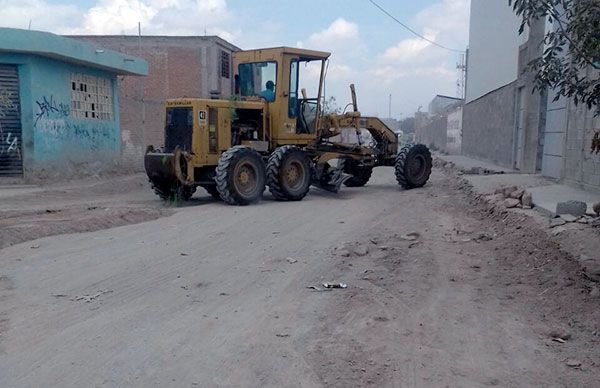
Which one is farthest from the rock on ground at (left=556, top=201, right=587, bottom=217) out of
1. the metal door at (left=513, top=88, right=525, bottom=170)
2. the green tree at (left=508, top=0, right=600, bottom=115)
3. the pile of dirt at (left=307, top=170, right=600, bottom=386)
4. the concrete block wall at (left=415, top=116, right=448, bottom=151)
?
the concrete block wall at (left=415, top=116, right=448, bottom=151)

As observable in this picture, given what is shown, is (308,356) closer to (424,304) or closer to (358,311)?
(358,311)

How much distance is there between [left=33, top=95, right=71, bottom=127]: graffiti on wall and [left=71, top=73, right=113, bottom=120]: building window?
1.86ft

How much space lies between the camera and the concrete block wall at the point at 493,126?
22578mm

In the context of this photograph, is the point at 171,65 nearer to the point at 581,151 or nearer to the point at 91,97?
the point at 91,97

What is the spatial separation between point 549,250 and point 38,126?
13.9m

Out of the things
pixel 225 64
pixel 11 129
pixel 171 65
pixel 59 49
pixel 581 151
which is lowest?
pixel 581 151

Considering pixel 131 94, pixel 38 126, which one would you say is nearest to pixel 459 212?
pixel 38 126

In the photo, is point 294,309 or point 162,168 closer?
point 294,309

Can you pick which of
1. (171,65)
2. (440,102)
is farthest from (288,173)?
(440,102)

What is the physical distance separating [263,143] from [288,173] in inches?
37.9

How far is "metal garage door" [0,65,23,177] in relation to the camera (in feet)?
52.9

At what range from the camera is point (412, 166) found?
1661 centimetres

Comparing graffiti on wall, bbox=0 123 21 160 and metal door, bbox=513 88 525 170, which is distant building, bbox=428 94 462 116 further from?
graffiti on wall, bbox=0 123 21 160

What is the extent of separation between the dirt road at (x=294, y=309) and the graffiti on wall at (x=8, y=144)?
8.10 metres
